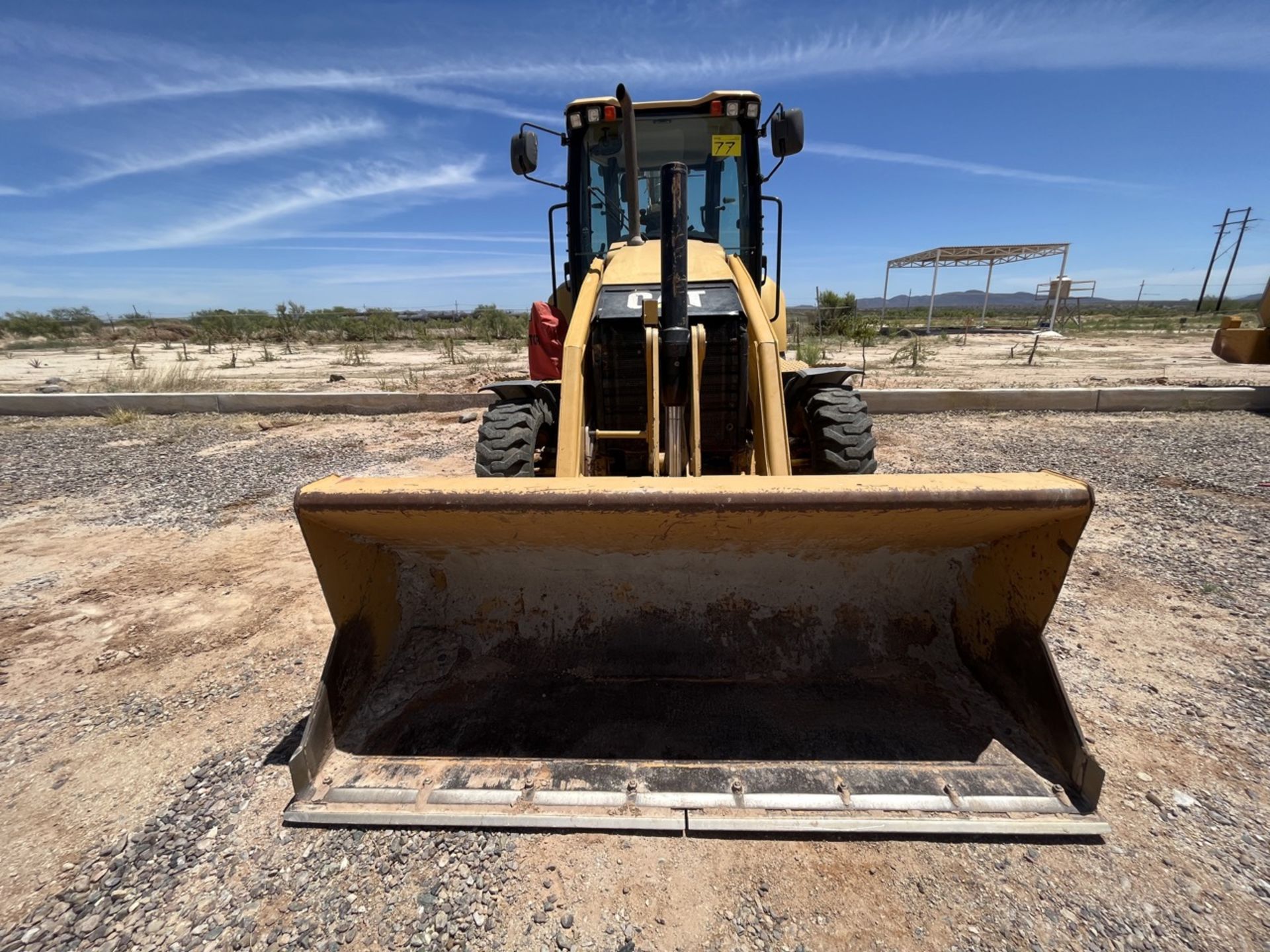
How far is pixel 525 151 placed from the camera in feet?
12.8

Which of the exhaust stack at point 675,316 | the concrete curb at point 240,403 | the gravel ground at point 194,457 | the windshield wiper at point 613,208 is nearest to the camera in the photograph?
the exhaust stack at point 675,316

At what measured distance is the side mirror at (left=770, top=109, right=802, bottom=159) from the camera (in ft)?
12.2

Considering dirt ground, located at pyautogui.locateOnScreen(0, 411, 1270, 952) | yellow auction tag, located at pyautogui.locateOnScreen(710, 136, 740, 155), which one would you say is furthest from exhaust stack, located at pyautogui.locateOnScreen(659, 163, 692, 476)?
dirt ground, located at pyautogui.locateOnScreen(0, 411, 1270, 952)

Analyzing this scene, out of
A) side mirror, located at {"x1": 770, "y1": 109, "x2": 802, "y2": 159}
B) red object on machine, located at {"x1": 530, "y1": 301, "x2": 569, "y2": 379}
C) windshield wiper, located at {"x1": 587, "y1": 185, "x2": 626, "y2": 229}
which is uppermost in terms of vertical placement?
side mirror, located at {"x1": 770, "y1": 109, "x2": 802, "y2": 159}

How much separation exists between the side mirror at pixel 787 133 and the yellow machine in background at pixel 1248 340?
10.5m

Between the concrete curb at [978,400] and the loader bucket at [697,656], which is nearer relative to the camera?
the loader bucket at [697,656]

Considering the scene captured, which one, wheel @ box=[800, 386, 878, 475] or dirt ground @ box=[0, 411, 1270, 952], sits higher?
wheel @ box=[800, 386, 878, 475]

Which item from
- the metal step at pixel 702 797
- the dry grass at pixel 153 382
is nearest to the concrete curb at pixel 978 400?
the metal step at pixel 702 797

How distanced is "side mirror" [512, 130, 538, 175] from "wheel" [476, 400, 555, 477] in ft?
5.38

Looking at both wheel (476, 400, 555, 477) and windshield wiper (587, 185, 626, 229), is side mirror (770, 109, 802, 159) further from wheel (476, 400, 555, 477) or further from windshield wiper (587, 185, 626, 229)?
wheel (476, 400, 555, 477)

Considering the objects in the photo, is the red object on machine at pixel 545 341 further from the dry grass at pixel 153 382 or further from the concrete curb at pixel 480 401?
the dry grass at pixel 153 382

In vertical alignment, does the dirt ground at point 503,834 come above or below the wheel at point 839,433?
below

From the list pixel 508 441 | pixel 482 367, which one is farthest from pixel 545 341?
pixel 482 367

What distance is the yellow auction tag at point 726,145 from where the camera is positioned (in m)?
4.23
